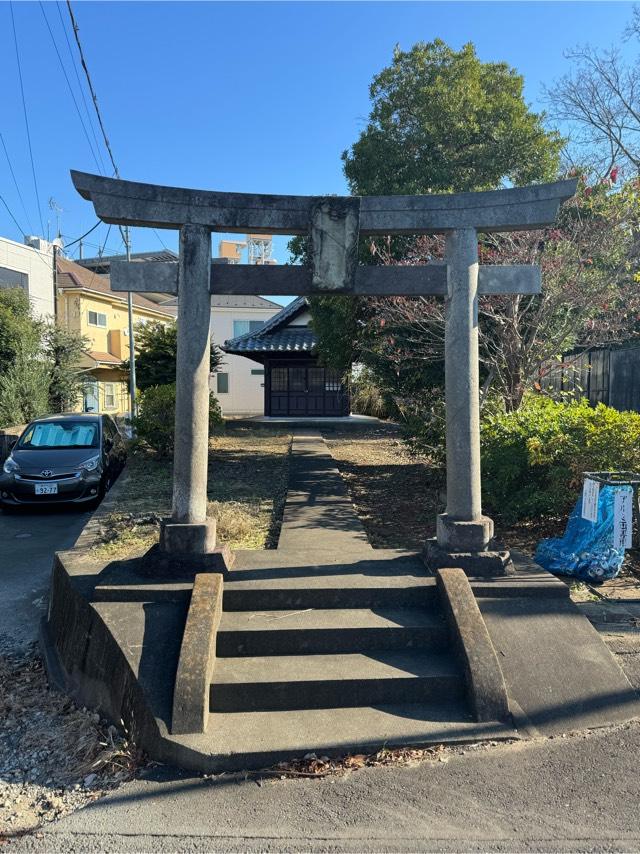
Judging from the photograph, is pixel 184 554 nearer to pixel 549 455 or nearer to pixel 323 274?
pixel 323 274

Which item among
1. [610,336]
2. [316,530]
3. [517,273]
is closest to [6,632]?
[316,530]

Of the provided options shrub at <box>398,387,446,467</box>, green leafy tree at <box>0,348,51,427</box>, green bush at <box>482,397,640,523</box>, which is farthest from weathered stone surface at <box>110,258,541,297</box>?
green leafy tree at <box>0,348,51,427</box>

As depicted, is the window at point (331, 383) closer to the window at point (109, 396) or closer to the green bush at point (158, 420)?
the window at point (109, 396)

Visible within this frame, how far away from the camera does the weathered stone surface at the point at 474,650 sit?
3.62 m

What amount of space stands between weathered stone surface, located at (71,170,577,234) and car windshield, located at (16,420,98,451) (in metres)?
6.46

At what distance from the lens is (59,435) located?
10883mm

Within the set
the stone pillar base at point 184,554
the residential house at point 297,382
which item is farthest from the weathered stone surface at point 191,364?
the residential house at point 297,382

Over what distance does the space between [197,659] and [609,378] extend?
10651mm

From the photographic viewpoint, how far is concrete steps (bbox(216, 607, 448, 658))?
414cm

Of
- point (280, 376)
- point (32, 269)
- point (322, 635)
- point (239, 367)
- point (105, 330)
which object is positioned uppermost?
point (32, 269)

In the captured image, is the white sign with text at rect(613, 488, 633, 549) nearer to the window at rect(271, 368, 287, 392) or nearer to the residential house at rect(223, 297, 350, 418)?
the residential house at rect(223, 297, 350, 418)

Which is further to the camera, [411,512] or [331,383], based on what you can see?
[331,383]

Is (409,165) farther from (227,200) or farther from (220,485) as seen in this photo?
(227,200)

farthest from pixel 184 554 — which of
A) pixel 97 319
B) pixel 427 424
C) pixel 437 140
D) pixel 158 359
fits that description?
pixel 97 319
